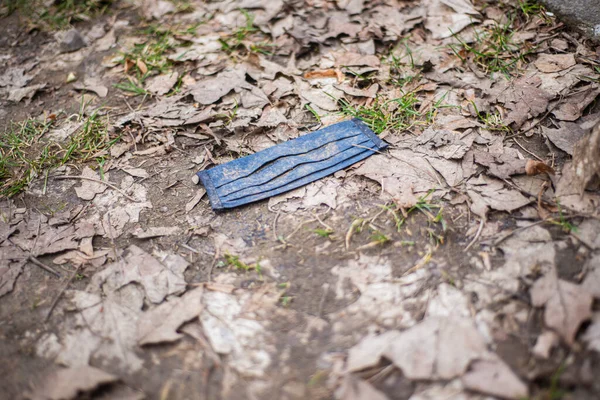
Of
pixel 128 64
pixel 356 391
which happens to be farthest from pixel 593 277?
pixel 128 64

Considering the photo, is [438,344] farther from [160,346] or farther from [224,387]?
[160,346]

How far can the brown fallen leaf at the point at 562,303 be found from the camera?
1.56 m

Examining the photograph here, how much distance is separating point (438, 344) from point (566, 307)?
488 millimetres

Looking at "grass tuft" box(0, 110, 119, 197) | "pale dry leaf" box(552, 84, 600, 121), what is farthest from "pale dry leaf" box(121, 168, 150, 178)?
"pale dry leaf" box(552, 84, 600, 121)

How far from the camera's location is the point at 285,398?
159 cm

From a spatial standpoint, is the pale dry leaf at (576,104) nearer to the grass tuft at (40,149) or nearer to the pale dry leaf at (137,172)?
the pale dry leaf at (137,172)

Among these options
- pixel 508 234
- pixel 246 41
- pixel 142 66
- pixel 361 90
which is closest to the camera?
pixel 508 234

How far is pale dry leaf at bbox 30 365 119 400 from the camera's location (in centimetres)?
161

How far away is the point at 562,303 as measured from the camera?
163 cm

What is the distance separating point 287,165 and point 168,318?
3.26ft

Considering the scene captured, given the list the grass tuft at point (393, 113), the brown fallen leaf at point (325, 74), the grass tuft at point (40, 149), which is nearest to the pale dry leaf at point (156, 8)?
the grass tuft at point (40, 149)

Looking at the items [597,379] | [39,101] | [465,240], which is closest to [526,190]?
[465,240]

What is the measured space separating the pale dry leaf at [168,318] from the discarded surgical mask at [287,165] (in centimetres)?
52

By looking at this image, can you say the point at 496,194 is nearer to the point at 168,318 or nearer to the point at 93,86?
the point at 168,318
